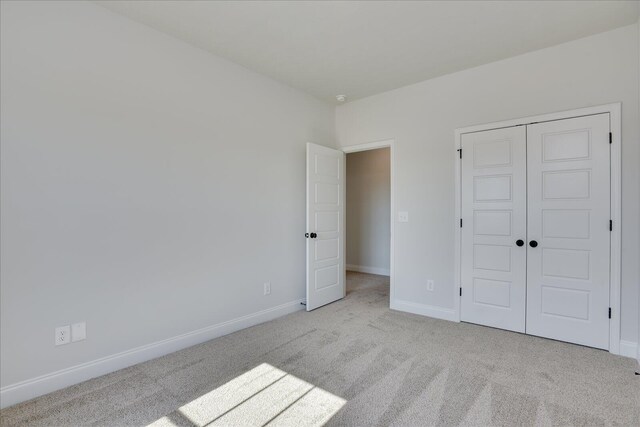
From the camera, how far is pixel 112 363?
2330mm

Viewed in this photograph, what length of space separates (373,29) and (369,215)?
4021 millimetres

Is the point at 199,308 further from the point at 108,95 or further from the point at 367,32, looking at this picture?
the point at 367,32

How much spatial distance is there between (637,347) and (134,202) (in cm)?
425

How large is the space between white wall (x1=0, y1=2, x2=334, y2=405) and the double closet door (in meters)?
2.29

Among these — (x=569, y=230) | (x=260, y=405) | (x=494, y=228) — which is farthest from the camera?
(x=494, y=228)

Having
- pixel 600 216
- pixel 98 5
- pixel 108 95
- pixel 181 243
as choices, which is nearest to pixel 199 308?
pixel 181 243

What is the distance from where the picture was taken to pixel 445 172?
3.49 meters

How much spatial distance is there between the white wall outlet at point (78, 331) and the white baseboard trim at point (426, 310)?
310cm

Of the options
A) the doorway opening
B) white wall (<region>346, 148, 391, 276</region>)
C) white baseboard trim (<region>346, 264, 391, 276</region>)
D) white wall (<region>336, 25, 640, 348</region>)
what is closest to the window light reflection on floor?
white wall (<region>336, 25, 640, 348</region>)

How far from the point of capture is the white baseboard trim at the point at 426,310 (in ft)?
11.3

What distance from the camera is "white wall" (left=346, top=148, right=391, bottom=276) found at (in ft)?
19.7

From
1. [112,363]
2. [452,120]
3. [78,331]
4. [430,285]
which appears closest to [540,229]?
[430,285]

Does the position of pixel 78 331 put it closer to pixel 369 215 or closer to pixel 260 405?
pixel 260 405

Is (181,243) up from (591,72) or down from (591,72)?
down
